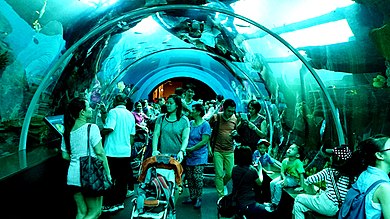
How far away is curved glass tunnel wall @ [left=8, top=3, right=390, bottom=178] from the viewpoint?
7793 mm

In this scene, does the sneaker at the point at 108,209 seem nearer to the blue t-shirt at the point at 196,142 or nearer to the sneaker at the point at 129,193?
the sneaker at the point at 129,193

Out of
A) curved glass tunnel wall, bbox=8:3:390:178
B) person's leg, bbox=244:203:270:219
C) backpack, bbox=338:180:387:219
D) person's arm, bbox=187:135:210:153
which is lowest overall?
person's leg, bbox=244:203:270:219

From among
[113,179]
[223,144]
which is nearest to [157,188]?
[113,179]

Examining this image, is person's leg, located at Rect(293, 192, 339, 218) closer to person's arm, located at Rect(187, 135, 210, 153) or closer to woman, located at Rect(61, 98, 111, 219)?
woman, located at Rect(61, 98, 111, 219)

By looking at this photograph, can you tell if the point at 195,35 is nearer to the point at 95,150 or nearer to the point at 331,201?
the point at 95,150

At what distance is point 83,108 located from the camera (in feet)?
16.7

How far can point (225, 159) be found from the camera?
7742 millimetres

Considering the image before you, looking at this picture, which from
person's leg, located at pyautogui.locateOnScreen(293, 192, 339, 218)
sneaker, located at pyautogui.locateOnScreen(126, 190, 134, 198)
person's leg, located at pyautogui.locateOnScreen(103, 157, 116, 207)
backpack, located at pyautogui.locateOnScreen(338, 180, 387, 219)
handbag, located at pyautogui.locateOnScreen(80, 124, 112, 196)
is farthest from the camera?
sneaker, located at pyautogui.locateOnScreen(126, 190, 134, 198)

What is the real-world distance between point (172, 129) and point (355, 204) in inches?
141

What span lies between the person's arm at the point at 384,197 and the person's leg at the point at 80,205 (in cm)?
365

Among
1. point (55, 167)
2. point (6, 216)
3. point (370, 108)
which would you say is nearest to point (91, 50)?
point (55, 167)

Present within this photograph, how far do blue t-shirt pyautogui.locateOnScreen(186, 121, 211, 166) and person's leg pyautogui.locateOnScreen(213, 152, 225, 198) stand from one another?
0.24m

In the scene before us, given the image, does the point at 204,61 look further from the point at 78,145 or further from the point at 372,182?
the point at 372,182

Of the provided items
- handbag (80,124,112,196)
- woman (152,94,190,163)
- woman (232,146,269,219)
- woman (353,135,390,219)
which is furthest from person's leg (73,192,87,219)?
woman (353,135,390,219)
